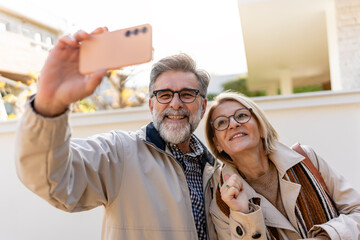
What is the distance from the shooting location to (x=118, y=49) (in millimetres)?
1012

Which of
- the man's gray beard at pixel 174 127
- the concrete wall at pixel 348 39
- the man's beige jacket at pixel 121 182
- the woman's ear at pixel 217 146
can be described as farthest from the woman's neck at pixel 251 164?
the concrete wall at pixel 348 39

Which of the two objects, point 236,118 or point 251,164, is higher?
point 236,118

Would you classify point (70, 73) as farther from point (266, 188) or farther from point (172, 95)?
A: point (266, 188)

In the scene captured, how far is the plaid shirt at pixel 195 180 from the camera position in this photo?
1889 millimetres

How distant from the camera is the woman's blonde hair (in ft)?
6.95

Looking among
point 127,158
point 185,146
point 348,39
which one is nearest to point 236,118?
point 185,146

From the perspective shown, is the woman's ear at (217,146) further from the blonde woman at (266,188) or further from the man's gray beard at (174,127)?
the man's gray beard at (174,127)

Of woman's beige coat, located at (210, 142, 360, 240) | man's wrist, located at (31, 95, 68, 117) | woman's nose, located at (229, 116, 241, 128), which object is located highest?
man's wrist, located at (31, 95, 68, 117)

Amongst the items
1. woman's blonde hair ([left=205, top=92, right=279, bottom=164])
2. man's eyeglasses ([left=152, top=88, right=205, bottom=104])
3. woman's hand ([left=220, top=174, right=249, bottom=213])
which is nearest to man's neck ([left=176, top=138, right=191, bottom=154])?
woman's blonde hair ([left=205, top=92, right=279, bottom=164])

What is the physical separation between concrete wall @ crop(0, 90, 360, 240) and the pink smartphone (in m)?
2.27

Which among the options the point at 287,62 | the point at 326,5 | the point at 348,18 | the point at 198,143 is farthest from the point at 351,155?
the point at 287,62

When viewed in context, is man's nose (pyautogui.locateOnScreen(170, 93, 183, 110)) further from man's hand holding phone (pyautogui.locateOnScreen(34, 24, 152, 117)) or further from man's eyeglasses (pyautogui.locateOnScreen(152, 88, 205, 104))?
man's hand holding phone (pyautogui.locateOnScreen(34, 24, 152, 117))

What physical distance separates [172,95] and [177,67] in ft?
0.63

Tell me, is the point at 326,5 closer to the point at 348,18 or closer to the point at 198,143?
the point at 348,18
